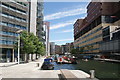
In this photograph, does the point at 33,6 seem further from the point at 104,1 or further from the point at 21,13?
the point at 104,1

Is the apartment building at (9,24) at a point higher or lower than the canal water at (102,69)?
higher

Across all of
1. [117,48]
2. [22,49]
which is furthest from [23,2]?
[117,48]

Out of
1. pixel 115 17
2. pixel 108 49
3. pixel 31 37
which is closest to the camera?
pixel 31 37

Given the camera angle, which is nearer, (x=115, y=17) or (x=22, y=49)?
(x=22, y=49)

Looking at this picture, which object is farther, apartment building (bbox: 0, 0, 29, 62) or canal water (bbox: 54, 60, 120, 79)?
apartment building (bbox: 0, 0, 29, 62)

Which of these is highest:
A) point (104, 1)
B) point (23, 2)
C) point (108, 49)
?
point (104, 1)

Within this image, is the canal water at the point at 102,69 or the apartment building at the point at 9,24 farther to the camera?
the apartment building at the point at 9,24

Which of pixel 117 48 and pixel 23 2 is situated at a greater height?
pixel 23 2

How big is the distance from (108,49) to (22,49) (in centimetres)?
4784

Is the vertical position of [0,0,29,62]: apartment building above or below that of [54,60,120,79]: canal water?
above

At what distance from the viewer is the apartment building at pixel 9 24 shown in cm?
4750

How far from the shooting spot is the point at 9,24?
50125mm

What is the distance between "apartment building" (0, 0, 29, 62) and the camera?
156 ft

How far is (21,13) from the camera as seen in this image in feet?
184
